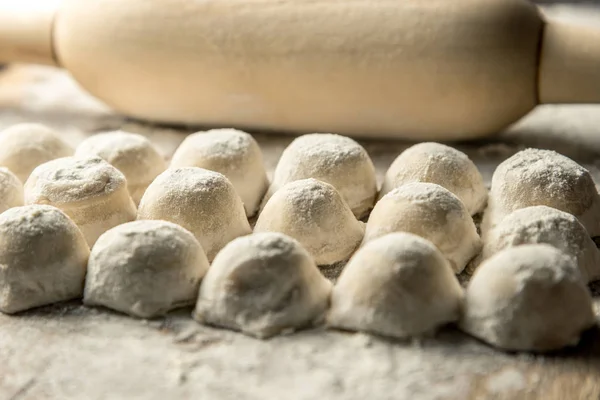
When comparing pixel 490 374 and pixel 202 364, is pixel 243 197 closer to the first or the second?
pixel 202 364

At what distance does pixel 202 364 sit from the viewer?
0.85 m

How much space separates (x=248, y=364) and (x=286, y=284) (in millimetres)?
104

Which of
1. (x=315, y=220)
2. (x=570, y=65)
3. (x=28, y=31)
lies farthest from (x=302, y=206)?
(x=28, y=31)

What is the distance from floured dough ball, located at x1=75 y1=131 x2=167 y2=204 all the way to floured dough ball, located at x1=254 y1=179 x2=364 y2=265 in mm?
281

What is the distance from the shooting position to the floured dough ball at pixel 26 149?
50.2 inches

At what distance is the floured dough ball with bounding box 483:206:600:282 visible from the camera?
0.97 metres

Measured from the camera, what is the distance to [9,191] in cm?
114

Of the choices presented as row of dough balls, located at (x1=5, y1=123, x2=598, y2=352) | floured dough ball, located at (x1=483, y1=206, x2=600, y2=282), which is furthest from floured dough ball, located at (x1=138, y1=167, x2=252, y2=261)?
floured dough ball, located at (x1=483, y1=206, x2=600, y2=282)

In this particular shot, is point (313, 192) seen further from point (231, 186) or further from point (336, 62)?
point (336, 62)

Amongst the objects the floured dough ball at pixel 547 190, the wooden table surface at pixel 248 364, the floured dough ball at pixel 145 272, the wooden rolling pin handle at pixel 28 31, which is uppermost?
the wooden rolling pin handle at pixel 28 31

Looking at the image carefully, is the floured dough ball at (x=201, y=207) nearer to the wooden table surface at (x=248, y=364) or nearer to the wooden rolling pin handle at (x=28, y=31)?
the wooden table surface at (x=248, y=364)

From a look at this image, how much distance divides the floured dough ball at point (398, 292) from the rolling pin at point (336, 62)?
603 mm

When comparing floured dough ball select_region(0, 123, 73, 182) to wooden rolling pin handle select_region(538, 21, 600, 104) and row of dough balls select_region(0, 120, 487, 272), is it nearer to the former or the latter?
row of dough balls select_region(0, 120, 487, 272)

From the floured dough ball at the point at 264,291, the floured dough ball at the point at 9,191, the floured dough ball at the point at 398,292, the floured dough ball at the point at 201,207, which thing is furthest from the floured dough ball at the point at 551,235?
the floured dough ball at the point at 9,191
